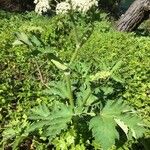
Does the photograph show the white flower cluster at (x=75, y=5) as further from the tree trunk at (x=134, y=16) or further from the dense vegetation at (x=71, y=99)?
the tree trunk at (x=134, y=16)

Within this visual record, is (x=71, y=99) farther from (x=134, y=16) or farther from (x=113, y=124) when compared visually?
(x=134, y=16)

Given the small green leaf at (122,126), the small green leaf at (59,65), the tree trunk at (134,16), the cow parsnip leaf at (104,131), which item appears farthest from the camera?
the tree trunk at (134,16)

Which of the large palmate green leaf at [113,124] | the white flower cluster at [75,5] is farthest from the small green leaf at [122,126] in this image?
the white flower cluster at [75,5]

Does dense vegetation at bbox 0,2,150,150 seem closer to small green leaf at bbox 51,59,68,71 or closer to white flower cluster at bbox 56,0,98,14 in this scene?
small green leaf at bbox 51,59,68,71

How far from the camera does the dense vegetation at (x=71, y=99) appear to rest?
176 inches

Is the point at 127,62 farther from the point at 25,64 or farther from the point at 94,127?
the point at 94,127

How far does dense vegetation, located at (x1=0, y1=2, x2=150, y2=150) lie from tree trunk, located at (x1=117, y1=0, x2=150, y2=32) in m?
5.01

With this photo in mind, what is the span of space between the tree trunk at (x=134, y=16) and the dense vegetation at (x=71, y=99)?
501 centimetres

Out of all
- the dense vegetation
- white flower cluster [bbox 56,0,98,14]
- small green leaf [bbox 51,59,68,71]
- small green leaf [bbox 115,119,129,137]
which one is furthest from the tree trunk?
small green leaf [bbox 115,119,129,137]

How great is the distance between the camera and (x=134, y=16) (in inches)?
466

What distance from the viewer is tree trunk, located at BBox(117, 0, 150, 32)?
11.6m

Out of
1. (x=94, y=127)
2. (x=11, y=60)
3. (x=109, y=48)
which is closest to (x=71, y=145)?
(x=94, y=127)

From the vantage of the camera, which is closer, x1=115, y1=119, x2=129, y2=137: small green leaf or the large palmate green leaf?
the large palmate green leaf

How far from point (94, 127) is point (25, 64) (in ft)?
6.96
